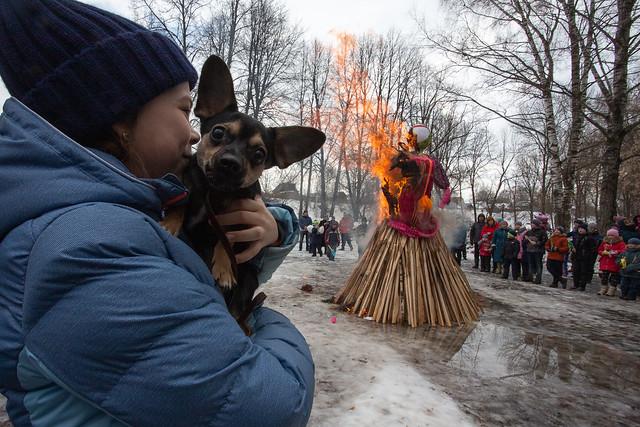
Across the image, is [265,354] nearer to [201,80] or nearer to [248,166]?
[248,166]

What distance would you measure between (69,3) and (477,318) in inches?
231

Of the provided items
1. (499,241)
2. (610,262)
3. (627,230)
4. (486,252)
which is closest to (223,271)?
(610,262)

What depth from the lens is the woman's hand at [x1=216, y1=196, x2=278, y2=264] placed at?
1.71 meters

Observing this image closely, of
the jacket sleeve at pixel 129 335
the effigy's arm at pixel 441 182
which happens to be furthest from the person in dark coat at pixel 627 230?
the jacket sleeve at pixel 129 335

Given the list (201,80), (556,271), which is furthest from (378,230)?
(556,271)

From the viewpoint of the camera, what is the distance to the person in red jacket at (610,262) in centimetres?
978

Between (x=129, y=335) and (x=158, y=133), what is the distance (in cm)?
64

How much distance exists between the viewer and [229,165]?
6.22ft

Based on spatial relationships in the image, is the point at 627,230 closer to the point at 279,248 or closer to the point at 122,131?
the point at 279,248

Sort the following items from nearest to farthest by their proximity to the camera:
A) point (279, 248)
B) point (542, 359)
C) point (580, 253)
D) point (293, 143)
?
point (279, 248) → point (293, 143) → point (542, 359) → point (580, 253)

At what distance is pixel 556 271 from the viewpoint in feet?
35.6

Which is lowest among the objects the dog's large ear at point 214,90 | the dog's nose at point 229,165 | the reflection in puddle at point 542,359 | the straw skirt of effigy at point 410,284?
the reflection in puddle at point 542,359

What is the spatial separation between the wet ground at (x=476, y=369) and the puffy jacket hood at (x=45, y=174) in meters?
2.22

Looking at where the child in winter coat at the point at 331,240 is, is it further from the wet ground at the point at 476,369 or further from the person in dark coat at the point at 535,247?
the wet ground at the point at 476,369
